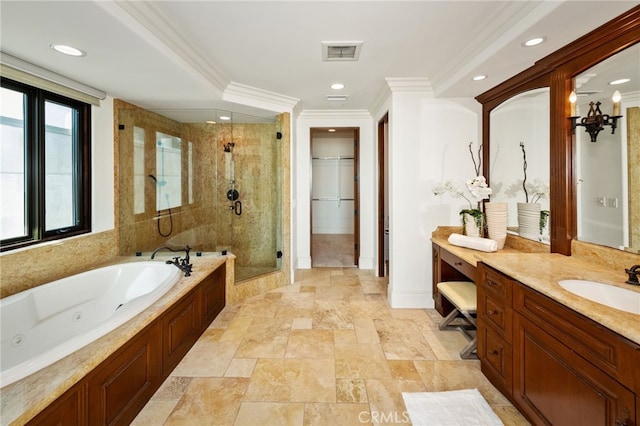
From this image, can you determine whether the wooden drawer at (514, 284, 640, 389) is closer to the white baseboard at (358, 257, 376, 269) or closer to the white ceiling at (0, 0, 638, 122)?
the white ceiling at (0, 0, 638, 122)

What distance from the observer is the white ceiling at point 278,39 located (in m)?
1.70

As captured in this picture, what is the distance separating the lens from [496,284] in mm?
1883

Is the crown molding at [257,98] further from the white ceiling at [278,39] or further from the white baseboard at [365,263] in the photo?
the white baseboard at [365,263]

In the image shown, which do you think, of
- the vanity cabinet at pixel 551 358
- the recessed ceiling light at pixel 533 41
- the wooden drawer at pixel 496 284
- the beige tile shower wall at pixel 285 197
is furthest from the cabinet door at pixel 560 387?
the beige tile shower wall at pixel 285 197

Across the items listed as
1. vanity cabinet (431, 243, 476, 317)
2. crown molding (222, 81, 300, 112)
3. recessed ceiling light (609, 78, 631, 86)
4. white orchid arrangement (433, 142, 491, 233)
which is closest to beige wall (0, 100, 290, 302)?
crown molding (222, 81, 300, 112)

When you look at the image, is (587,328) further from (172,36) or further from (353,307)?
(172,36)

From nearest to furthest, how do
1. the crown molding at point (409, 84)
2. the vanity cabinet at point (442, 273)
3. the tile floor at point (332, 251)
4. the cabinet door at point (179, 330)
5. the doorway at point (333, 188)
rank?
the cabinet door at point (179, 330) < the vanity cabinet at point (442, 273) < the crown molding at point (409, 84) < the tile floor at point (332, 251) < the doorway at point (333, 188)

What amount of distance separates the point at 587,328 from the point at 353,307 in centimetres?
227

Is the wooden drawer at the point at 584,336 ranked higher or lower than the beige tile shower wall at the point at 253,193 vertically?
lower

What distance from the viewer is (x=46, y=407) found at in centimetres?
113

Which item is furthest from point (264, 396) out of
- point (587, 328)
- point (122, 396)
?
point (587, 328)

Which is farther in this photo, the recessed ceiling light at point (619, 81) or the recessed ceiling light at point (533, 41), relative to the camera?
the recessed ceiling light at point (533, 41)

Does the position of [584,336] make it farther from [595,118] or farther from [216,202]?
[216,202]

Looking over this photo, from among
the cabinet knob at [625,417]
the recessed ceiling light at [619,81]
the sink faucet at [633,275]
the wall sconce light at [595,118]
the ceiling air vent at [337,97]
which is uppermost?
the ceiling air vent at [337,97]
